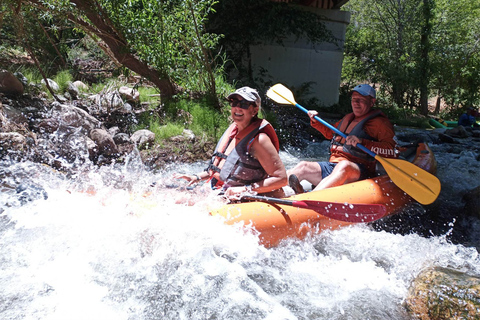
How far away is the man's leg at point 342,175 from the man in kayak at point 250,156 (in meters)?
0.67

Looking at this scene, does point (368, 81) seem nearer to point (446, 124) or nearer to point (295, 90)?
point (446, 124)

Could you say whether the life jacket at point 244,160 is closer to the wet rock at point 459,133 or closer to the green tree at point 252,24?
the green tree at point 252,24

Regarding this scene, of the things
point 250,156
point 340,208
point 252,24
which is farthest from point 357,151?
point 252,24

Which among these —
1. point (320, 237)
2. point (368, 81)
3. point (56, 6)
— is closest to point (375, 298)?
point (320, 237)

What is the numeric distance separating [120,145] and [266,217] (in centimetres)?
327

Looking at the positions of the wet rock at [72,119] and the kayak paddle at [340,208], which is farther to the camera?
the wet rock at [72,119]

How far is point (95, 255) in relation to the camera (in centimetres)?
245

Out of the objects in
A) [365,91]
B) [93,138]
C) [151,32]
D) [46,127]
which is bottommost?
[93,138]

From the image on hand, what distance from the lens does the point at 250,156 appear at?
2.53 m

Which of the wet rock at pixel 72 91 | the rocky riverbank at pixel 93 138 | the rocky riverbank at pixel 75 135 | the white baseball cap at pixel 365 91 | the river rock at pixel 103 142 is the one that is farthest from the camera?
the wet rock at pixel 72 91

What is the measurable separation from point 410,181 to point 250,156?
1500 mm

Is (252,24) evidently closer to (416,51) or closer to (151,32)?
(151,32)

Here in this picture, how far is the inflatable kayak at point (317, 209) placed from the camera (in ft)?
8.14

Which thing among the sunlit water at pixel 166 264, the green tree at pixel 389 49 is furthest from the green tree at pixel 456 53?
the sunlit water at pixel 166 264
